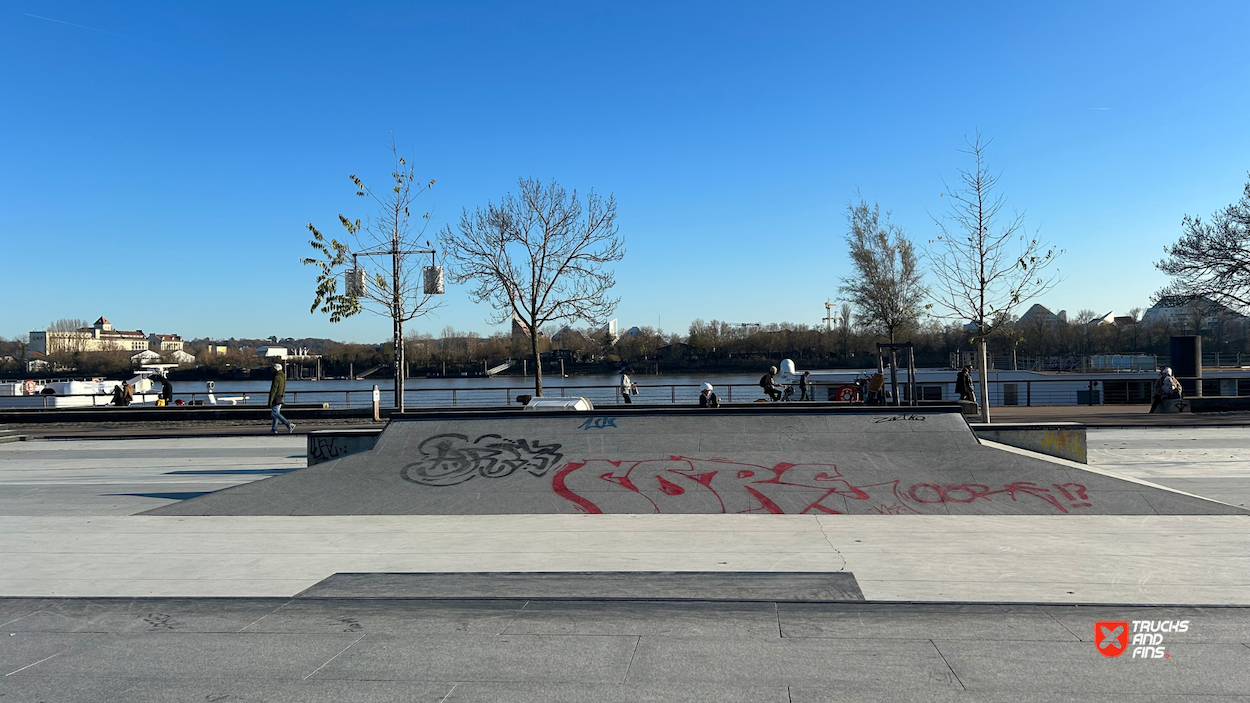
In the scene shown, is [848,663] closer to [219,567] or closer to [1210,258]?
[219,567]

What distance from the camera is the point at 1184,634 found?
4590mm

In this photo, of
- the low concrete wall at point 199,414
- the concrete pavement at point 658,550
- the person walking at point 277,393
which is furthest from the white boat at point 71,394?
the concrete pavement at point 658,550

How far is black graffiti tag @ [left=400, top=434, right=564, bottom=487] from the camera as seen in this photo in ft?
32.4

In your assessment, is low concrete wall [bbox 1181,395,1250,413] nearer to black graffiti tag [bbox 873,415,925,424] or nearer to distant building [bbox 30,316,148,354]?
black graffiti tag [bbox 873,415,925,424]

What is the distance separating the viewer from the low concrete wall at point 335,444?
1167cm

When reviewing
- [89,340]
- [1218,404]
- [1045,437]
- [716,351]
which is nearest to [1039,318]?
[716,351]

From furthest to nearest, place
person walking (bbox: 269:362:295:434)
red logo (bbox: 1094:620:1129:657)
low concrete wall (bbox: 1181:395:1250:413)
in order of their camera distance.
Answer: low concrete wall (bbox: 1181:395:1250:413)
person walking (bbox: 269:362:295:434)
red logo (bbox: 1094:620:1129:657)

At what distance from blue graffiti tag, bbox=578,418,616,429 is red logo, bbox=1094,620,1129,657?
6692mm

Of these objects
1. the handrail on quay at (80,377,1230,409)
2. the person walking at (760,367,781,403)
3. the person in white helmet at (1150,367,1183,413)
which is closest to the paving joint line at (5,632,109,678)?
the person walking at (760,367,781,403)

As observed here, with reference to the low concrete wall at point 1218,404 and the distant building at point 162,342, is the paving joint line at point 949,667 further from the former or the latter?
the distant building at point 162,342

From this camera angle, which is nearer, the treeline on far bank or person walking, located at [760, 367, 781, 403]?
person walking, located at [760, 367, 781, 403]

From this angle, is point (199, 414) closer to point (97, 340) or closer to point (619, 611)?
point (619, 611)

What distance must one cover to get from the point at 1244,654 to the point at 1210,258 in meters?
28.7

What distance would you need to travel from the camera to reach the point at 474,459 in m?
10.2
